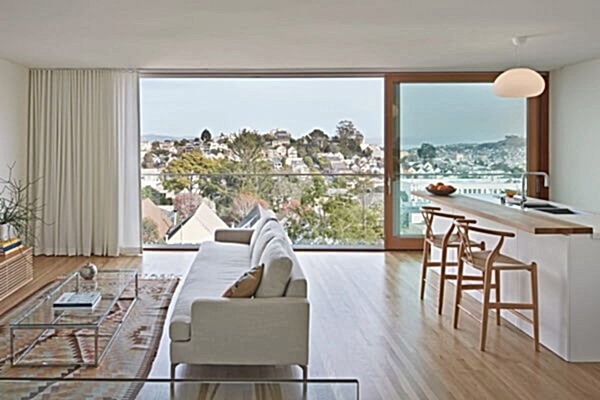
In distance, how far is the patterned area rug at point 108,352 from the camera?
2.97 metres

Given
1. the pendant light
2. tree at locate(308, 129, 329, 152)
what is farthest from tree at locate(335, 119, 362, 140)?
the pendant light

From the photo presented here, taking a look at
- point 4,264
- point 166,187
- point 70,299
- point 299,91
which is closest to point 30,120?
point 166,187

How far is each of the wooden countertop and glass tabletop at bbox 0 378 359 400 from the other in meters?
1.83

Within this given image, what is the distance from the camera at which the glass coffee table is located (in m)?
3.97

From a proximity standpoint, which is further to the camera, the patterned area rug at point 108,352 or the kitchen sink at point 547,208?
the kitchen sink at point 547,208

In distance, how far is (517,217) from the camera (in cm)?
445

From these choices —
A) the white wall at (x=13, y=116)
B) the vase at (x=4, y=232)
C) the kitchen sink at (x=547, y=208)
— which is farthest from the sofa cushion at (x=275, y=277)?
the white wall at (x=13, y=116)

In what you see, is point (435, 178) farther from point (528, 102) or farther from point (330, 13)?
point (330, 13)

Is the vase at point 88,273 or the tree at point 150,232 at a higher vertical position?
the tree at point 150,232

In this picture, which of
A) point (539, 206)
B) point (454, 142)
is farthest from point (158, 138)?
point (539, 206)

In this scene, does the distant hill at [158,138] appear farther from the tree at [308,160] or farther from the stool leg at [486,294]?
the stool leg at [486,294]

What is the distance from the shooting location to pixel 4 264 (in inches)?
227

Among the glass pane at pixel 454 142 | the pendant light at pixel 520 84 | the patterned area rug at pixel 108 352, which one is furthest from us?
the glass pane at pixel 454 142

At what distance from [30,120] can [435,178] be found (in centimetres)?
534
